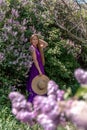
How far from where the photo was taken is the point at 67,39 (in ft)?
36.8

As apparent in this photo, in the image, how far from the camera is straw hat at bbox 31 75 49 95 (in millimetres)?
8836

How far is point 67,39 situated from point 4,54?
8.44ft

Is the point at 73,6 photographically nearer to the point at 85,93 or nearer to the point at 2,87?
the point at 2,87

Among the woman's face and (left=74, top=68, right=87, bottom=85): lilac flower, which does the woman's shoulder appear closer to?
the woman's face

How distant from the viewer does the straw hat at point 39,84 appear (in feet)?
29.0


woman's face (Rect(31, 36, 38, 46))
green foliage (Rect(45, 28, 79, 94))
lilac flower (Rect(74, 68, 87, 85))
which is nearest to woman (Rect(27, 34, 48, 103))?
woman's face (Rect(31, 36, 38, 46))

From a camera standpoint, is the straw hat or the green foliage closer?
the straw hat

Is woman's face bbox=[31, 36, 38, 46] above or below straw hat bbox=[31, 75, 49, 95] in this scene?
above

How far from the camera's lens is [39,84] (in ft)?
29.0

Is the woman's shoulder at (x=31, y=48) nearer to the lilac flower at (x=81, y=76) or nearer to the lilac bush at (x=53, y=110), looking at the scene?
the lilac bush at (x=53, y=110)

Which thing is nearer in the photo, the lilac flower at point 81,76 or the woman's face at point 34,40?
the lilac flower at point 81,76

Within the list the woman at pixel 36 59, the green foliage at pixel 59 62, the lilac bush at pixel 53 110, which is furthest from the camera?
the green foliage at pixel 59 62

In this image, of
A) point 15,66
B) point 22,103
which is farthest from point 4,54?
point 22,103

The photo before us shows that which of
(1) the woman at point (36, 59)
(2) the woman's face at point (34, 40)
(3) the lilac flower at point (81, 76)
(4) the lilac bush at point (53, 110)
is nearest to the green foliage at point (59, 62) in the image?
(1) the woman at point (36, 59)
